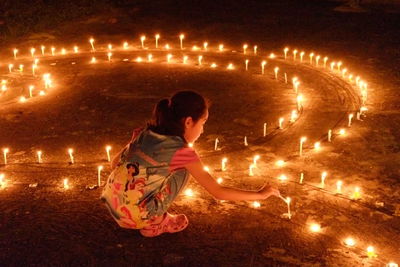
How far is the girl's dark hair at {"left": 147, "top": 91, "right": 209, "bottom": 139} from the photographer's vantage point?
3.46m

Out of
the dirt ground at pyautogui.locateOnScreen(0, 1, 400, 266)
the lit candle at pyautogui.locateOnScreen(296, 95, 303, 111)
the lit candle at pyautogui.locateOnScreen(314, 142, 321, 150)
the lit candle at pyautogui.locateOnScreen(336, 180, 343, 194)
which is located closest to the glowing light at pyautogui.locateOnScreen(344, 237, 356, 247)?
the dirt ground at pyautogui.locateOnScreen(0, 1, 400, 266)

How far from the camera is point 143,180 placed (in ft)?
11.7

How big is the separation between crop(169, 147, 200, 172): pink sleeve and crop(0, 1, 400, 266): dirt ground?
75 centimetres

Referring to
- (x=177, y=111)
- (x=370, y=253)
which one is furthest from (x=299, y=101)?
(x=177, y=111)

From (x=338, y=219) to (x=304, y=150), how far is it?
5.51ft

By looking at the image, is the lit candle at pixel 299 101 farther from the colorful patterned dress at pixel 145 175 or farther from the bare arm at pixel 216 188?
the colorful patterned dress at pixel 145 175

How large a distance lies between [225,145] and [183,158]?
8.67 feet

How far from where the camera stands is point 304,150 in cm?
596

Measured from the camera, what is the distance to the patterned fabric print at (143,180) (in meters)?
3.55

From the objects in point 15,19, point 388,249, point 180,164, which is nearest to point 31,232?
point 180,164

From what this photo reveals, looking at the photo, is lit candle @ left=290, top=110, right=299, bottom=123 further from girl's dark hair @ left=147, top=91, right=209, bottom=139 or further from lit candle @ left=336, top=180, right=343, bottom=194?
girl's dark hair @ left=147, top=91, right=209, bottom=139

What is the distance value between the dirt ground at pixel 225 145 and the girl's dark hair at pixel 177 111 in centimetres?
103

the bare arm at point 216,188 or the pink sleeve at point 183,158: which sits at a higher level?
the pink sleeve at point 183,158

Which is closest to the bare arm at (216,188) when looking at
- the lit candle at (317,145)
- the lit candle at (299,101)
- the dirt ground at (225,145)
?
the dirt ground at (225,145)
